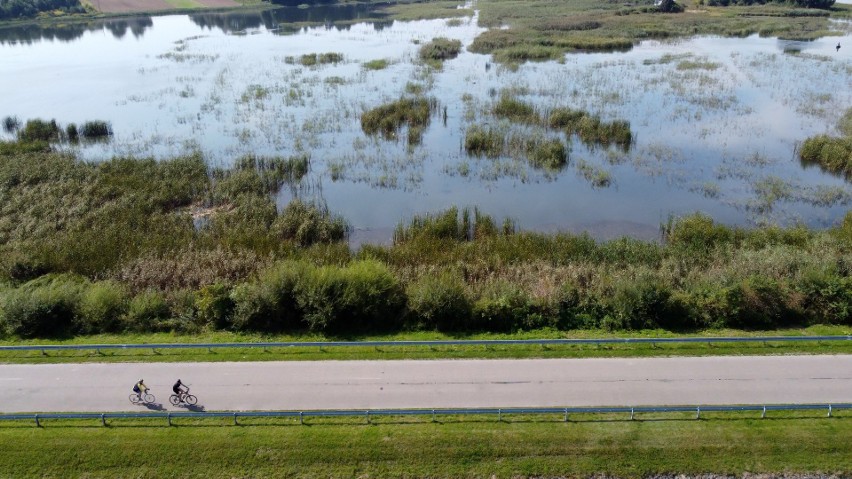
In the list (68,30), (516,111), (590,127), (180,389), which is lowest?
(180,389)

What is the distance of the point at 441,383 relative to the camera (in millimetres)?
23344

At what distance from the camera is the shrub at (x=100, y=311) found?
28125 millimetres

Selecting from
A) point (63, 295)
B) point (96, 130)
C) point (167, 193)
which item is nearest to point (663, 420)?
point (63, 295)

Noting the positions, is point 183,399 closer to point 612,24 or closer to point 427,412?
point 427,412

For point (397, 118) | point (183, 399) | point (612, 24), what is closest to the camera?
point (183, 399)

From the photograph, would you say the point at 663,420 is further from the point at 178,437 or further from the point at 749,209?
the point at 749,209

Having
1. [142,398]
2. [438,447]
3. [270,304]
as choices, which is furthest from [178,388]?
[438,447]

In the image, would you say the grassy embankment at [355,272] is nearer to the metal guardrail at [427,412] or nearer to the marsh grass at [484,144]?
the metal guardrail at [427,412]

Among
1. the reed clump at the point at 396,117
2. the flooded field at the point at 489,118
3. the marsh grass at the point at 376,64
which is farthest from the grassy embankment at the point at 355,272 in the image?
the marsh grass at the point at 376,64

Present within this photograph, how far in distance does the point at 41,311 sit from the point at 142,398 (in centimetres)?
937

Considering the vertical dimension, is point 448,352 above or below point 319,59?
below

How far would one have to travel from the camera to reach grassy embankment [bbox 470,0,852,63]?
3706 inches

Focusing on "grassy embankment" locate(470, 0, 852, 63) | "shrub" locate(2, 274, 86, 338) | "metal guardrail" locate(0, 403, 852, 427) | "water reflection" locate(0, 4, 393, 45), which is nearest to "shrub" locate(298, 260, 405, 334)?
"metal guardrail" locate(0, 403, 852, 427)

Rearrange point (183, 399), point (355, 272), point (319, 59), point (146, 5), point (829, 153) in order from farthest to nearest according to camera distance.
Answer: point (146, 5), point (319, 59), point (829, 153), point (355, 272), point (183, 399)
